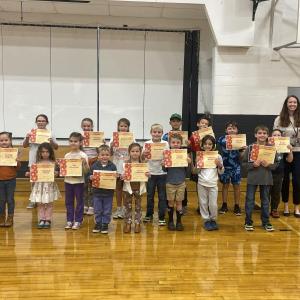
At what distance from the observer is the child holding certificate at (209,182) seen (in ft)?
13.8

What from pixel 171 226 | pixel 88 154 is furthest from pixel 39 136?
pixel 171 226

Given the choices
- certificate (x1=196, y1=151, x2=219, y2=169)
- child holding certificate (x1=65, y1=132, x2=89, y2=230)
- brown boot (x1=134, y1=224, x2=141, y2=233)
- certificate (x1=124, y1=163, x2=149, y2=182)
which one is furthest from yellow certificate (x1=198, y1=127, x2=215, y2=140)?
child holding certificate (x1=65, y1=132, x2=89, y2=230)

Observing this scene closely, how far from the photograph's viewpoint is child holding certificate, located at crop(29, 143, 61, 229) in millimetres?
4223

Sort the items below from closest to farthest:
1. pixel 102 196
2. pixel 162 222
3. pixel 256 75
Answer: pixel 102 196 < pixel 162 222 < pixel 256 75

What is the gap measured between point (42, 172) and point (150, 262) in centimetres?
150

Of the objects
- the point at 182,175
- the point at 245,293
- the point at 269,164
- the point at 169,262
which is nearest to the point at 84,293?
the point at 169,262

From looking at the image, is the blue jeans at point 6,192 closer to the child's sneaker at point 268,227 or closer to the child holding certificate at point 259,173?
the child holding certificate at point 259,173

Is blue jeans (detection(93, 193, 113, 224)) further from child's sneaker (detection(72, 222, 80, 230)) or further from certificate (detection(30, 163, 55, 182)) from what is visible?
certificate (detection(30, 163, 55, 182))

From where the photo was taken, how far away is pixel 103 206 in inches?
165

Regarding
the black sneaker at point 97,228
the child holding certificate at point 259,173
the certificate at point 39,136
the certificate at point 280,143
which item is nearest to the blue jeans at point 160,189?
the black sneaker at point 97,228

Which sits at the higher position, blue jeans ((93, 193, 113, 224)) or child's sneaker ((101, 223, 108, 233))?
blue jeans ((93, 193, 113, 224))

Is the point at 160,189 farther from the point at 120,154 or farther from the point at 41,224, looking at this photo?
the point at 41,224

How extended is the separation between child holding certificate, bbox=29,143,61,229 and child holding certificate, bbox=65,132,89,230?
157mm

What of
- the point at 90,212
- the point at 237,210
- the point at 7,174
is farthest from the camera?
the point at 237,210
